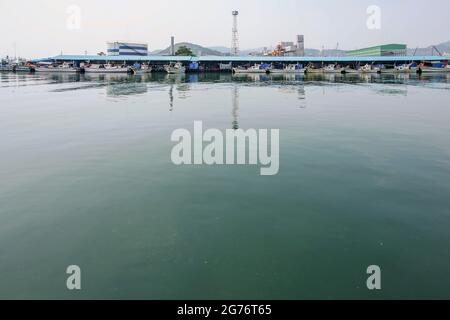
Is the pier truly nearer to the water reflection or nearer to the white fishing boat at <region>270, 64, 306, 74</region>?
the white fishing boat at <region>270, 64, 306, 74</region>

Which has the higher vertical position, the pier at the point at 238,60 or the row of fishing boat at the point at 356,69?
the pier at the point at 238,60

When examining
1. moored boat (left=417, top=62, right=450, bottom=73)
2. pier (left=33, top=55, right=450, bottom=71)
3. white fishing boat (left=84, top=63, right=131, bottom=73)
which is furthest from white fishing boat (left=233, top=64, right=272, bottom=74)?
moored boat (left=417, top=62, right=450, bottom=73)

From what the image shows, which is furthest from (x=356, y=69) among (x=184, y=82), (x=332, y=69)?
(x=184, y=82)

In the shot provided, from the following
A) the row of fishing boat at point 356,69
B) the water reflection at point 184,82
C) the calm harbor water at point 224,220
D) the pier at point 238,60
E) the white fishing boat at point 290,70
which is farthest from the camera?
the pier at point 238,60

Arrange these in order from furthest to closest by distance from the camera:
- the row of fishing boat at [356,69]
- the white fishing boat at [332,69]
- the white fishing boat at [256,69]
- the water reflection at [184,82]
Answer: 1. the white fishing boat at [332,69]
2. the white fishing boat at [256,69]
3. the row of fishing boat at [356,69]
4. the water reflection at [184,82]

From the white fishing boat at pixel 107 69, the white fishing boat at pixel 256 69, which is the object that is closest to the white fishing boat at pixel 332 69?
the white fishing boat at pixel 256 69

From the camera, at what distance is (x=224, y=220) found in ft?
36.7

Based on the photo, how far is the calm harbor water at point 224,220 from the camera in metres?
8.06

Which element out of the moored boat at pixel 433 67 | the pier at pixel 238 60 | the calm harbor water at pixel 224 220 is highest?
the pier at pixel 238 60

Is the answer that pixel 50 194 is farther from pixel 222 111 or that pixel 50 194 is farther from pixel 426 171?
pixel 222 111

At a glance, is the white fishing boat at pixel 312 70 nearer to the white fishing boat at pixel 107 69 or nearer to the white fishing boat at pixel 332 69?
the white fishing boat at pixel 332 69

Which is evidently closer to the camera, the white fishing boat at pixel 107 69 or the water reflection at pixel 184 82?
the water reflection at pixel 184 82

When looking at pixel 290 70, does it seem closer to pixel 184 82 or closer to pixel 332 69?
pixel 332 69
